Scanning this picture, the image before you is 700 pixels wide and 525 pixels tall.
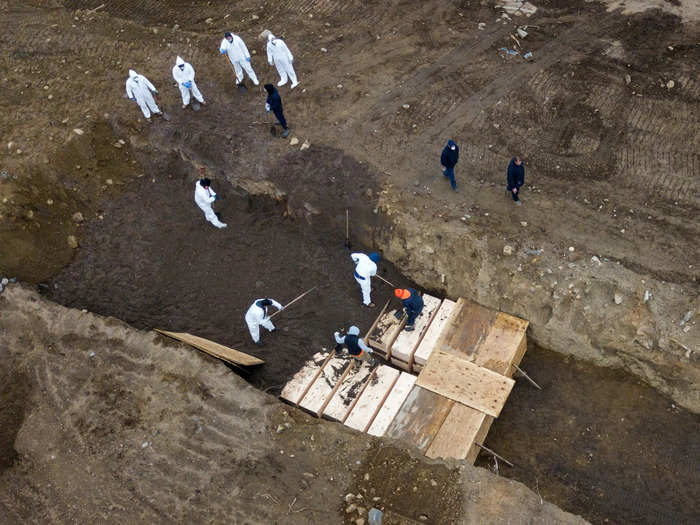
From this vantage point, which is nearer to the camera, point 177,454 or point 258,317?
point 177,454

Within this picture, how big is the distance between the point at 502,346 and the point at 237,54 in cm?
850

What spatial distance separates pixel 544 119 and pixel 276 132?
18.8 ft

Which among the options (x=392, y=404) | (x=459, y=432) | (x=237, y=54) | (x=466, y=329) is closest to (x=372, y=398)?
(x=392, y=404)

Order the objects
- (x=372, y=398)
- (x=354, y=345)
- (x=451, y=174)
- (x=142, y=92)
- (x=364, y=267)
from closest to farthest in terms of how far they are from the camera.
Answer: (x=354, y=345)
(x=372, y=398)
(x=364, y=267)
(x=451, y=174)
(x=142, y=92)

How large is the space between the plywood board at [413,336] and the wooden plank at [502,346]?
1.01 metres

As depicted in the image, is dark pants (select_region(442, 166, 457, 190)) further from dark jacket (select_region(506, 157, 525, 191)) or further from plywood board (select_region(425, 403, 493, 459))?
plywood board (select_region(425, 403, 493, 459))

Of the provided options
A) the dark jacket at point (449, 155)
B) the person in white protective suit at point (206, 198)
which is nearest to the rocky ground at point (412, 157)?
the person in white protective suit at point (206, 198)

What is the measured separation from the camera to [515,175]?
358 inches

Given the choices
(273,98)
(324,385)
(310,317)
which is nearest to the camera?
(324,385)

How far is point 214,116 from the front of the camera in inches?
475

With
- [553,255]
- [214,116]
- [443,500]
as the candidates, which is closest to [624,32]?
[553,255]

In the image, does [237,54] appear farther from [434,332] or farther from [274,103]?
[434,332]

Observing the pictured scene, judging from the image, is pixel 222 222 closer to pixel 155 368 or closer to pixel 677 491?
pixel 155 368

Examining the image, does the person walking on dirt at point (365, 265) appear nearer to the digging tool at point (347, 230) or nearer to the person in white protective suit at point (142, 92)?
the digging tool at point (347, 230)
